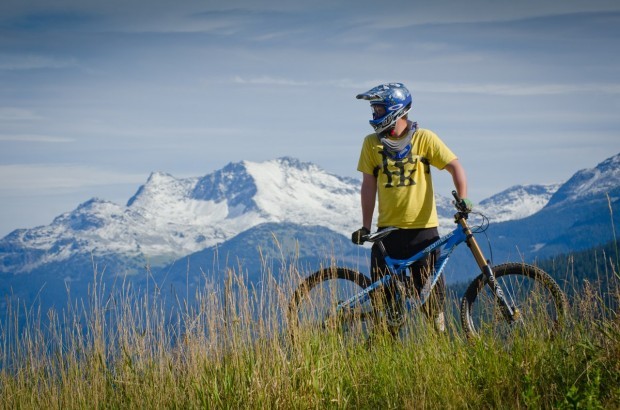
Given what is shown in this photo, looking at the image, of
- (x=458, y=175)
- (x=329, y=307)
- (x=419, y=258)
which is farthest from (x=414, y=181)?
(x=329, y=307)

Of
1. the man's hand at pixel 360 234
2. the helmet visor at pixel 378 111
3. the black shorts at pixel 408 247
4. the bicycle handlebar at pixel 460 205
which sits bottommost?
the black shorts at pixel 408 247

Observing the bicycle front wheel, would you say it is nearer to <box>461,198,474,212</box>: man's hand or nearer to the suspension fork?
the suspension fork

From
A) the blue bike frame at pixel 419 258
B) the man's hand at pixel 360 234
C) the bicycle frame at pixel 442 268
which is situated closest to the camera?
the bicycle frame at pixel 442 268

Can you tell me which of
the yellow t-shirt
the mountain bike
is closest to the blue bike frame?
the mountain bike

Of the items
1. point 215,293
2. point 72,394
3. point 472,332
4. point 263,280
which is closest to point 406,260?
point 472,332

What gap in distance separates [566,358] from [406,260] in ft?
6.79

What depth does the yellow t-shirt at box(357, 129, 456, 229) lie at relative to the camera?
6.79 metres

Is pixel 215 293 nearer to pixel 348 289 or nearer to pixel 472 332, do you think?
pixel 348 289

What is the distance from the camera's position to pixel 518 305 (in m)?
6.57

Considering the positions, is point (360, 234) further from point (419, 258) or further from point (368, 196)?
point (419, 258)

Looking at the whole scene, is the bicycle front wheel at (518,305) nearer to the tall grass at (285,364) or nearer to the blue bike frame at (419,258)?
the tall grass at (285,364)

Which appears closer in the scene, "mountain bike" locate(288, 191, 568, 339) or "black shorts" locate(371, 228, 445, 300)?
"mountain bike" locate(288, 191, 568, 339)

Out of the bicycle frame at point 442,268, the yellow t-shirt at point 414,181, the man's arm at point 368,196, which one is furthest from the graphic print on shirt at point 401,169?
the bicycle frame at point 442,268

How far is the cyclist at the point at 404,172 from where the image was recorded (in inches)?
266
